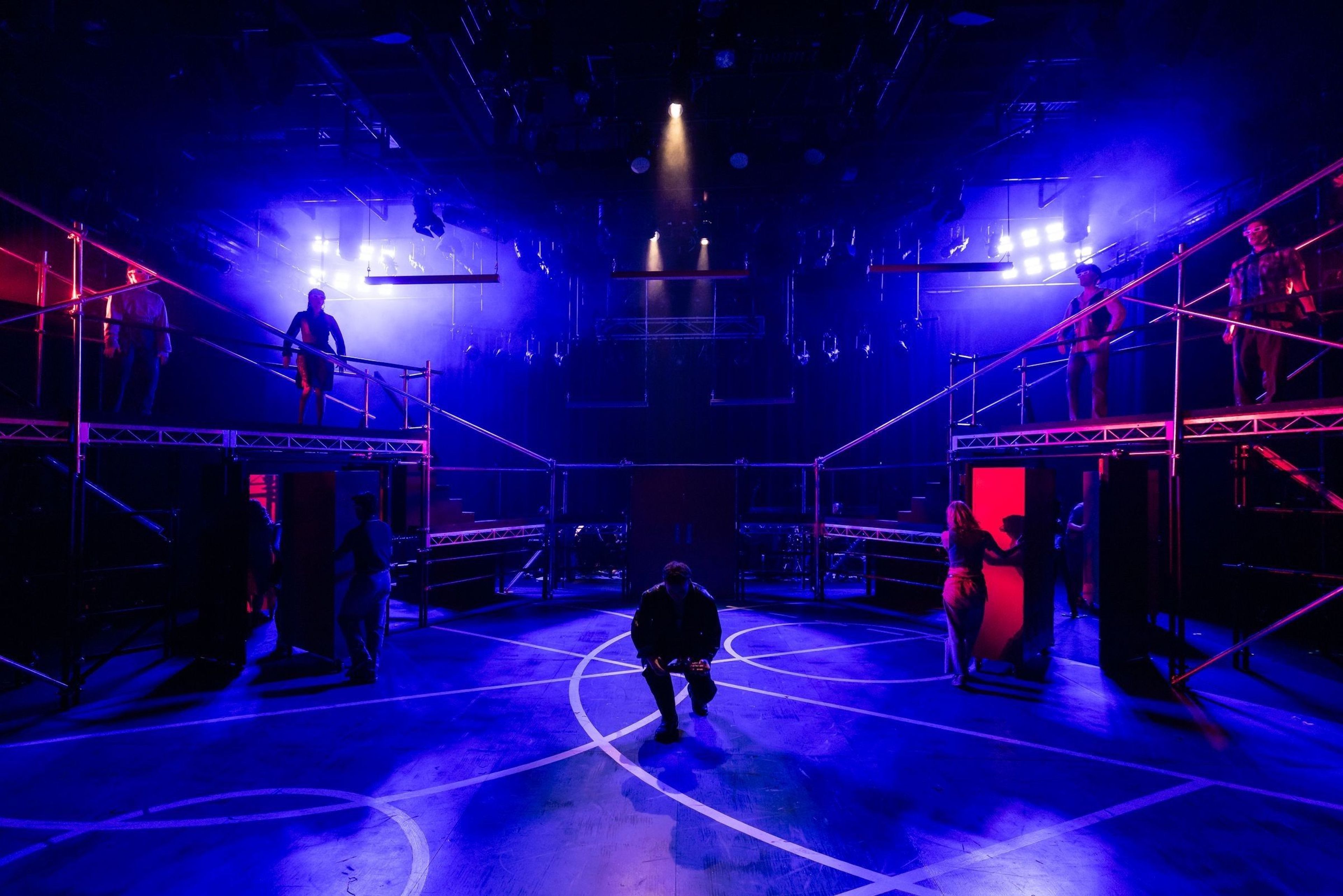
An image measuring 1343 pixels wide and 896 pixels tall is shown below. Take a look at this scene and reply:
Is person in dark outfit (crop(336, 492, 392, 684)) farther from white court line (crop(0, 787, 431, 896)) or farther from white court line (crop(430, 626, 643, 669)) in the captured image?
white court line (crop(0, 787, 431, 896))

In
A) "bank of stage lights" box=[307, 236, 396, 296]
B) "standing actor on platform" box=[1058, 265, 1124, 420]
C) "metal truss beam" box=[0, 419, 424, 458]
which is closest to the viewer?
"metal truss beam" box=[0, 419, 424, 458]

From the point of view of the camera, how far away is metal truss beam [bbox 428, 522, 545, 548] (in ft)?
32.0

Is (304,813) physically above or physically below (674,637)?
below

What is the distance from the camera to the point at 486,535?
34.5 feet

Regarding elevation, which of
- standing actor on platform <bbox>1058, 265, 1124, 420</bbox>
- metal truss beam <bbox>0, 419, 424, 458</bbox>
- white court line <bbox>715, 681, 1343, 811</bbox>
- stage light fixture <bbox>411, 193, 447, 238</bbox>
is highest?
stage light fixture <bbox>411, 193, 447, 238</bbox>

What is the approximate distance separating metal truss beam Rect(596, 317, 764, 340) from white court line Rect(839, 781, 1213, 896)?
11.7 meters

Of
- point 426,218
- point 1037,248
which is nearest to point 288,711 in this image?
point 426,218

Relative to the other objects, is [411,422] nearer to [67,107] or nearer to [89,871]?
[67,107]

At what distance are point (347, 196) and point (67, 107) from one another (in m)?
5.06

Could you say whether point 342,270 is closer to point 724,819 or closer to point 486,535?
point 486,535

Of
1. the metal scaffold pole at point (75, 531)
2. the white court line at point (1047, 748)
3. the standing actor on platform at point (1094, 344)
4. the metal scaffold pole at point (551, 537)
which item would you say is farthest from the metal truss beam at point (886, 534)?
the metal scaffold pole at point (75, 531)

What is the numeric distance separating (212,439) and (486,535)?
14.1ft

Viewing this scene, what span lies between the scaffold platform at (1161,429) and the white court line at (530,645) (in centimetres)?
614

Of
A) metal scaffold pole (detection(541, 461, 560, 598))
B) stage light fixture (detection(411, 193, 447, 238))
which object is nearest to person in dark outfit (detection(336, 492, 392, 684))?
metal scaffold pole (detection(541, 461, 560, 598))
